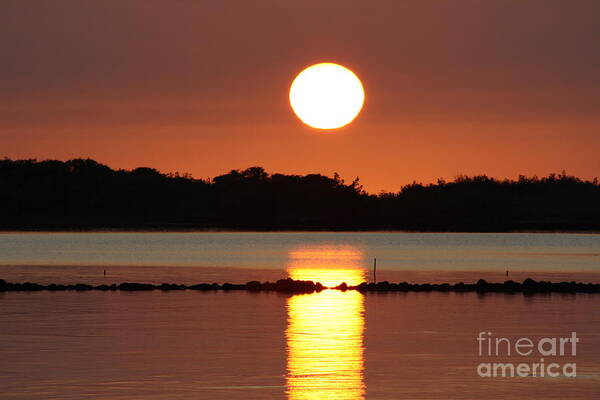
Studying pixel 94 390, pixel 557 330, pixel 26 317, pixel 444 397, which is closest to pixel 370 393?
pixel 444 397

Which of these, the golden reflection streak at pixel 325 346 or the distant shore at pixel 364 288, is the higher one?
the distant shore at pixel 364 288

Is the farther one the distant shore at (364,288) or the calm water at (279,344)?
the distant shore at (364,288)

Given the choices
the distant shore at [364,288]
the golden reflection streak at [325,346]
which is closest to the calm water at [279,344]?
the golden reflection streak at [325,346]

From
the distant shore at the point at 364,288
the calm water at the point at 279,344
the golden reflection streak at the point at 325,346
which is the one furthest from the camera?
the distant shore at the point at 364,288

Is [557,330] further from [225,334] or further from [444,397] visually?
[444,397]

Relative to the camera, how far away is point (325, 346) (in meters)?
28.3

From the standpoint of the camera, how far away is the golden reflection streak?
2244 centimetres

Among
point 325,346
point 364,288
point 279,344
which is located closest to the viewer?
point 325,346

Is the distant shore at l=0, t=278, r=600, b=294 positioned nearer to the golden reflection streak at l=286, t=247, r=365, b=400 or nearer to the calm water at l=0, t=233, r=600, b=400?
the golden reflection streak at l=286, t=247, r=365, b=400

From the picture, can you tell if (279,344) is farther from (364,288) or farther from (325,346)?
(364,288)

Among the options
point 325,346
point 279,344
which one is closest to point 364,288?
point 279,344

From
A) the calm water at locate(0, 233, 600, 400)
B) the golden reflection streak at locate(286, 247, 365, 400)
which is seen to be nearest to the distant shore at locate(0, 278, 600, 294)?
the golden reflection streak at locate(286, 247, 365, 400)

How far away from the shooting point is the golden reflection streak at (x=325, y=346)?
883 inches

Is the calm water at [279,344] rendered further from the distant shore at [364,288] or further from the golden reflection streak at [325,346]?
the distant shore at [364,288]
